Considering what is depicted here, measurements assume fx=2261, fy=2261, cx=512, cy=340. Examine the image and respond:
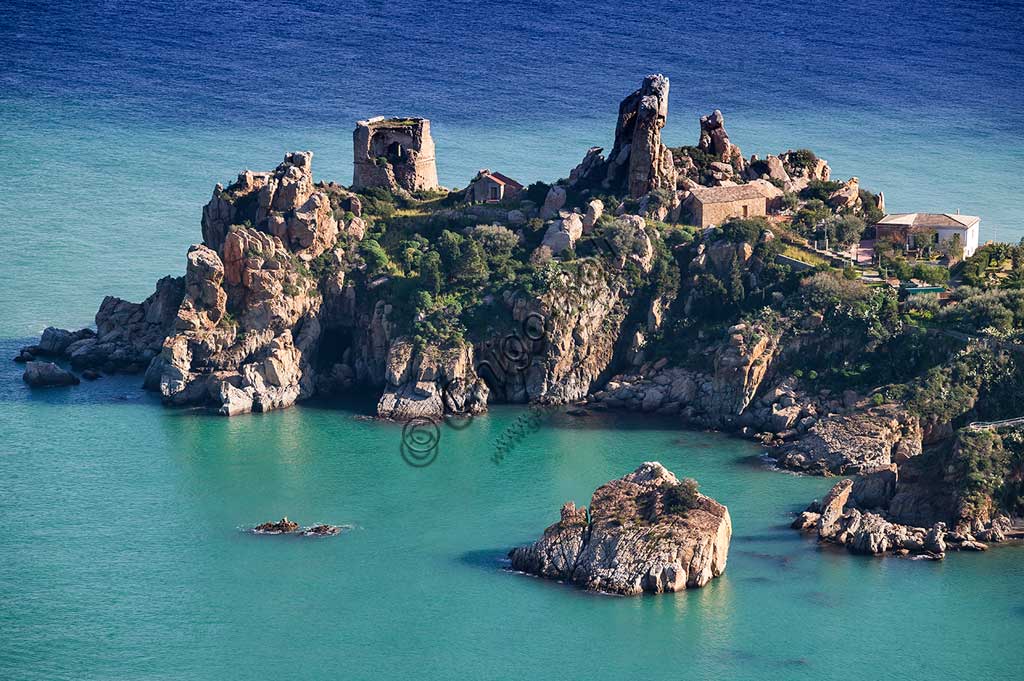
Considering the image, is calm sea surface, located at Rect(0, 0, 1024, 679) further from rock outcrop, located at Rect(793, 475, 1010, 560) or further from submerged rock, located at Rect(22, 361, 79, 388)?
rock outcrop, located at Rect(793, 475, 1010, 560)

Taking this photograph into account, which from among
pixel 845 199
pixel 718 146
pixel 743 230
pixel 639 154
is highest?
pixel 718 146

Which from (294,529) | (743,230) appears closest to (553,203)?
(743,230)

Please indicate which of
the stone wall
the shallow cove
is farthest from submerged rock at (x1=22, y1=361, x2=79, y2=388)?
the stone wall

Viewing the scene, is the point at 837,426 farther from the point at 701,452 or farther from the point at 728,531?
the point at 728,531

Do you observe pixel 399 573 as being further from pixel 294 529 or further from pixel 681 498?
pixel 681 498

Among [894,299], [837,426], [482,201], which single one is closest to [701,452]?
[837,426]
